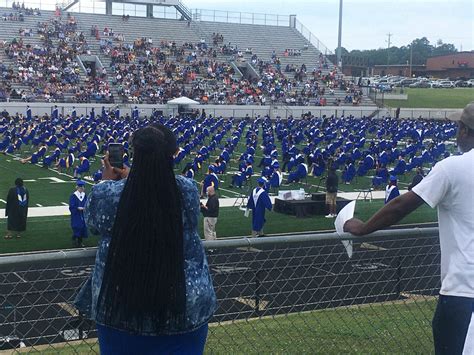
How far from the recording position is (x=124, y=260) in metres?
2.59

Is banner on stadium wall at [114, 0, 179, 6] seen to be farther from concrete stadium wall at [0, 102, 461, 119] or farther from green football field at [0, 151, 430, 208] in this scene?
green football field at [0, 151, 430, 208]

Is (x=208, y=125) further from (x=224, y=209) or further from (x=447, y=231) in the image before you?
(x=447, y=231)

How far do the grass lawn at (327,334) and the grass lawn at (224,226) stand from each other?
26.7ft

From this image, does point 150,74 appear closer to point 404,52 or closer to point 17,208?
point 17,208

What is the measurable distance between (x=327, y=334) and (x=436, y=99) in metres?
62.3

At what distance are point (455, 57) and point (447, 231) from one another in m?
100

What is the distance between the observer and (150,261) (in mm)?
2580

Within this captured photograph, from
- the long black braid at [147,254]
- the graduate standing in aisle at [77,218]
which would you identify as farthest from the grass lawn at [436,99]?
the long black braid at [147,254]

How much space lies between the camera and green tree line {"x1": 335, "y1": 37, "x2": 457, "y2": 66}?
127 metres

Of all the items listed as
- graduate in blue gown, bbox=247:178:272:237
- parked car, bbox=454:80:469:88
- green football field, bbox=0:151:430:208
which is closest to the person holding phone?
graduate in blue gown, bbox=247:178:272:237

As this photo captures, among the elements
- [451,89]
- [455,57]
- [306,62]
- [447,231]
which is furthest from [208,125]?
[455,57]

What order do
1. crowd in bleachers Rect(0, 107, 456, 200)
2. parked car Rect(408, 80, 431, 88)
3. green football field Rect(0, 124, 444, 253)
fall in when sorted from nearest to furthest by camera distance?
green football field Rect(0, 124, 444, 253) < crowd in bleachers Rect(0, 107, 456, 200) < parked car Rect(408, 80, 431, 88)

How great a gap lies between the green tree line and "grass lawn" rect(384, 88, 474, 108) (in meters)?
50.2

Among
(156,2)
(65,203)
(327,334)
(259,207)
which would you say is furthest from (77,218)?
(156,2)
